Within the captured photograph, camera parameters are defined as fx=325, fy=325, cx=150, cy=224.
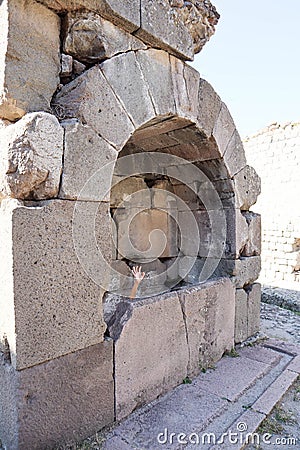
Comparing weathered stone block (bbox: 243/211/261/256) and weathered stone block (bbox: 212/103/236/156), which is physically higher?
weathered stone block (bbox: 212/103/236/156)

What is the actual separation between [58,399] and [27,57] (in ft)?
6.71

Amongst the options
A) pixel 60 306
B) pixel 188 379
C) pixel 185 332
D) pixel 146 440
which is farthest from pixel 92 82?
pixel 188 379

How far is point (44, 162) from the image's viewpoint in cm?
185

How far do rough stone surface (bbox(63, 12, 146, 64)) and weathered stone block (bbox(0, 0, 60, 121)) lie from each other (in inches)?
3.5

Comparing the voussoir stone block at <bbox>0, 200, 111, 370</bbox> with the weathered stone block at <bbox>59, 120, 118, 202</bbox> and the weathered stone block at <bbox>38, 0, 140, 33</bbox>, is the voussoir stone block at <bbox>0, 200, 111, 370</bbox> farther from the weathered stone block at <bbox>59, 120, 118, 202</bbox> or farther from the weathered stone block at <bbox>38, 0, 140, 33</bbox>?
the weathered stone block at <bbox>38, 0, 140, 33</bbox>

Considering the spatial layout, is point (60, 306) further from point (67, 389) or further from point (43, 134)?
point (43, 134)

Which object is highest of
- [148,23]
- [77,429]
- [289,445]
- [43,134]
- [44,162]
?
[148,23]

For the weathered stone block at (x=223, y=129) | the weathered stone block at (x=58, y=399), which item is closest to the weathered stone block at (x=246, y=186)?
the weathered stone block at (x=223, y=129)

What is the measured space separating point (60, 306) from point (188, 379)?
1542mm

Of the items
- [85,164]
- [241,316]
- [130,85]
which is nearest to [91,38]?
[130,85]

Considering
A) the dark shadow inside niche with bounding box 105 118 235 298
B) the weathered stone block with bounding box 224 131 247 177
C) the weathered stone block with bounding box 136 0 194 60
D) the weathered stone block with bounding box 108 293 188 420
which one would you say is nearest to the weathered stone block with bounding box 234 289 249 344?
the dark shadow inside niche with bounding box 105 118 235 298

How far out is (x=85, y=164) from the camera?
2.06 meters

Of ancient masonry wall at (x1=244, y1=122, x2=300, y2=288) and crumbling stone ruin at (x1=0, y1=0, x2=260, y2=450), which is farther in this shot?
ancient masonry wall at (x1=244, y1=122, x2=300, y2=288)

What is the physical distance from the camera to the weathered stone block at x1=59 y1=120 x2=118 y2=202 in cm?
197
